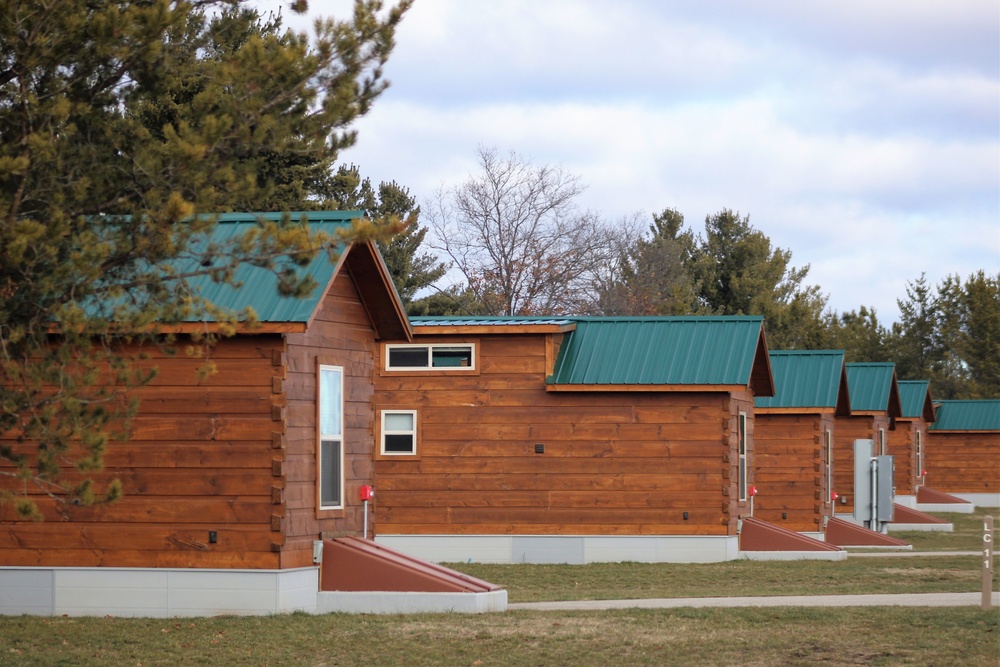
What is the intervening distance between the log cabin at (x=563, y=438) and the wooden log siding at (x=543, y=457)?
24 millimetres

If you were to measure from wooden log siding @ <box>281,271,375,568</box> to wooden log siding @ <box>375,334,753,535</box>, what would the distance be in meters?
7.03

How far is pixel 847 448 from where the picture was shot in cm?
3719

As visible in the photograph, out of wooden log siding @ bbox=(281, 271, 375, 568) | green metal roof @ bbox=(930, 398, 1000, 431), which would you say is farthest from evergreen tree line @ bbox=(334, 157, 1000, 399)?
wooden log siding @ bbox=(281, 271, 375, 568)

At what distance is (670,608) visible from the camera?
16.2 metres

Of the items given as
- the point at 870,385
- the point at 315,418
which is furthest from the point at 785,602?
the point at 870,385

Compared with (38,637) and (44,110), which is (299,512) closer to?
(38,637)

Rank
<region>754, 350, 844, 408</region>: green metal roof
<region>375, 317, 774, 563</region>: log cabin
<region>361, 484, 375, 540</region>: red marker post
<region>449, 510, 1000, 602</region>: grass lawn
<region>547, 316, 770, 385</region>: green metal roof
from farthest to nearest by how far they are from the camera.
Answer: <region>754, 350, 844, 408</region>: green metal roof, <region>375, 317, 774, 563</region>: log cabin, <region>547, 316, 770, 385</region>: green metal roof, <region>449, 510, 1000, 602</region>: grass lawn, <region>361, 484, 375, 540</region>: red marker post

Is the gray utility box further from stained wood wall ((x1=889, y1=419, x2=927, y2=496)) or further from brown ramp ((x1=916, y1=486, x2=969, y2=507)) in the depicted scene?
brown ramp ((x1=916, y1=486, x2=969, y2=507))

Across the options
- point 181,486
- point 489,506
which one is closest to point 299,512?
point 181,486

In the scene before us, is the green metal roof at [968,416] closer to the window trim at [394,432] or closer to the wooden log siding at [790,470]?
the wooden log siding at [790,470]

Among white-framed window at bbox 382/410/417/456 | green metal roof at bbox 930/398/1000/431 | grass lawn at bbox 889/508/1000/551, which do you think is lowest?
grass lawn at bbox 889/508/1000/551

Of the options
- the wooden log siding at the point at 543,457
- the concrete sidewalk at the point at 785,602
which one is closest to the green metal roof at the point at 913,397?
the wooden log siding at the point at 543,457

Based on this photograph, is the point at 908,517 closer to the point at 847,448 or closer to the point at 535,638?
the point at 847,448

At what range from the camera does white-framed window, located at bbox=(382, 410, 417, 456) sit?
25406 mm
